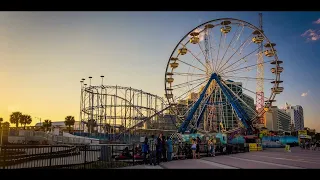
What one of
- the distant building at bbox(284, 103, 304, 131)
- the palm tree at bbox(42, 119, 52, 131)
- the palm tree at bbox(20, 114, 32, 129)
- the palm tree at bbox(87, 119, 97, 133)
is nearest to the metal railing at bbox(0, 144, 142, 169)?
the palm tree at bbox(87, 119, 97, 133)

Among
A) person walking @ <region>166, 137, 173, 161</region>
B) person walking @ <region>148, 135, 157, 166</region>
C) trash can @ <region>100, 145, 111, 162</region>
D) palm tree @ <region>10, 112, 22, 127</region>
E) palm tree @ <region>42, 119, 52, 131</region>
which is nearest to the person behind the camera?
person walking @ <region>148, 135, 157, 166</region>

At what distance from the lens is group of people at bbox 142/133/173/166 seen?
14102mm

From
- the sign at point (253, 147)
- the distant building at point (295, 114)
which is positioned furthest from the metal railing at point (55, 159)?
the distant building at point (295, 114)

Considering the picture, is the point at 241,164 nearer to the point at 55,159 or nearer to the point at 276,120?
the point at 55,159

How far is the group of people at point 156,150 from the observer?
1410cm

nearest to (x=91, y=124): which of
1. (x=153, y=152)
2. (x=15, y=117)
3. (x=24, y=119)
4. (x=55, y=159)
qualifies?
(x=153, y=152)

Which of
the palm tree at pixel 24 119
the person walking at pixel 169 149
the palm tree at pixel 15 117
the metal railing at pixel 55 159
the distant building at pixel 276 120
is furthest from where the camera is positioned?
the distant building at pixel 276 120

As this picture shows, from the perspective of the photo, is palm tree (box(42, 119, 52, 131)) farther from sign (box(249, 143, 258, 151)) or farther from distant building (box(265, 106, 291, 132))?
distant building (box(265, 106, 291, 132))

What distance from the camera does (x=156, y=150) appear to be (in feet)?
47.2

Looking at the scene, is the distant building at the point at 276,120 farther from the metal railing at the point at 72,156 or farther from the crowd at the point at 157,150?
the metal railing at the point at 72,156
